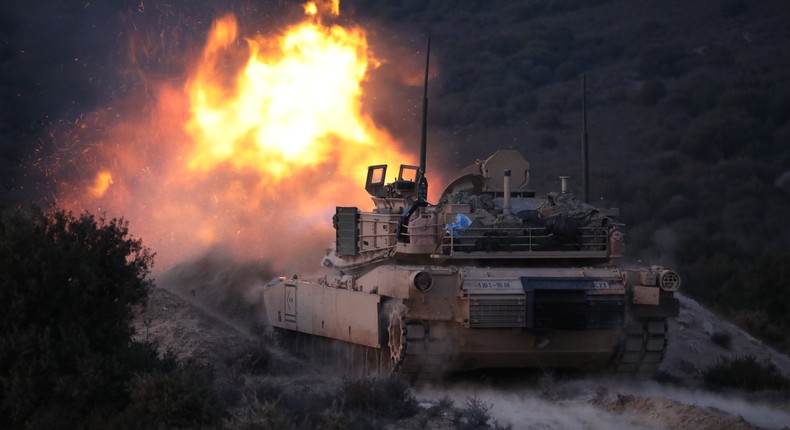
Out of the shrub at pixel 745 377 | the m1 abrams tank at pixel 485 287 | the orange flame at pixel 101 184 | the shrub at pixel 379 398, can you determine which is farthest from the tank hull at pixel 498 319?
the orange flame at pixel 101 184

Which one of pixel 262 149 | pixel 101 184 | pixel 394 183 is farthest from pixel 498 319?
pixel 101 184

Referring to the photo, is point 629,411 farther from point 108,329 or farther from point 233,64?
point 233,64

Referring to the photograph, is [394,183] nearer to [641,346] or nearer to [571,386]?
[571,386]

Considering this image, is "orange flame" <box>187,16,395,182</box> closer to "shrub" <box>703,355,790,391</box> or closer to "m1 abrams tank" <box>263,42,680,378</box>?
"m1 abrams tank" <box>263,42,680,378</box>

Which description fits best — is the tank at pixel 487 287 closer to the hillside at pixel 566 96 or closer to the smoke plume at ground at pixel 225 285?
the smoke plume at ground at pixel 225 285

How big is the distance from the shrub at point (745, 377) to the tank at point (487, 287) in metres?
1.51

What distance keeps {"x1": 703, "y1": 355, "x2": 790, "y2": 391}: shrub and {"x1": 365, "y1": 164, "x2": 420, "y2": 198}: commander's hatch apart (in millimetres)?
5069

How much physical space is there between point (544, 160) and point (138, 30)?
621 inches

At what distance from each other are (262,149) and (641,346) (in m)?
→ 13.0

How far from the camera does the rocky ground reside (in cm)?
1248

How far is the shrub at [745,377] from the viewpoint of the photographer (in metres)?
16.7

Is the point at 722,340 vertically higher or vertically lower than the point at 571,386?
higher

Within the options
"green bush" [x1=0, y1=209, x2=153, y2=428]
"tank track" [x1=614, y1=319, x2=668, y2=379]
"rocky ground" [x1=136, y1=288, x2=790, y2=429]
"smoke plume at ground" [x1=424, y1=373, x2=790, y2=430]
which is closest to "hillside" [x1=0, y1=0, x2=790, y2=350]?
"rocky ground" [x1=136, y1=288, x2=790, y2=429]

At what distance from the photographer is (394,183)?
17.9 metres
